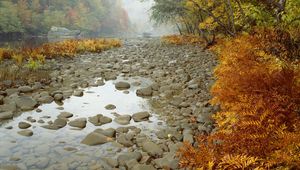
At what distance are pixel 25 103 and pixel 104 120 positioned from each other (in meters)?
2.25

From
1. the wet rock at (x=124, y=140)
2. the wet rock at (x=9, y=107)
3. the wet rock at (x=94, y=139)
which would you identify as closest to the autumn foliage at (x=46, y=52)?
the wet rock at (x=9, y=107)

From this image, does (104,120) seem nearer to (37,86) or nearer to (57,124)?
(57,124)

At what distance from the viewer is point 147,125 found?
20.1ft

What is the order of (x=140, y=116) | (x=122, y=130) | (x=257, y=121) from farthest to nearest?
(x=140, y=116)
(x=122, y=130)
(x=257, y=121)

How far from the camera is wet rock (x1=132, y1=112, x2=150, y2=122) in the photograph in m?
6.43

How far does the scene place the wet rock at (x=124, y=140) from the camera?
5.18m

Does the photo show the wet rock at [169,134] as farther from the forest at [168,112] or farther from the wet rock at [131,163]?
the wet rock at [131,163]

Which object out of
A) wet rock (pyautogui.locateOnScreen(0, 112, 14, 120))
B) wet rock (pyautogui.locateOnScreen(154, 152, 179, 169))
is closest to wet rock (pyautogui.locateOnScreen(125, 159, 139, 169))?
wet rock (pyautogui.locateOnScreen(154, 152, 179, 169))

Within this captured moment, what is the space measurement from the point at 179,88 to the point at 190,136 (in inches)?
138

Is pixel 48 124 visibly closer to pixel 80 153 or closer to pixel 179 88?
pixel 80 153

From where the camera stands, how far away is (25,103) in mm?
7102

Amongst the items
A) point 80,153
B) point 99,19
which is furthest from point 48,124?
point 99,19

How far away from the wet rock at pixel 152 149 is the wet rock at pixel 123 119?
4.05 feet

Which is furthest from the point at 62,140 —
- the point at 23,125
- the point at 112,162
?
the point at 112,162
